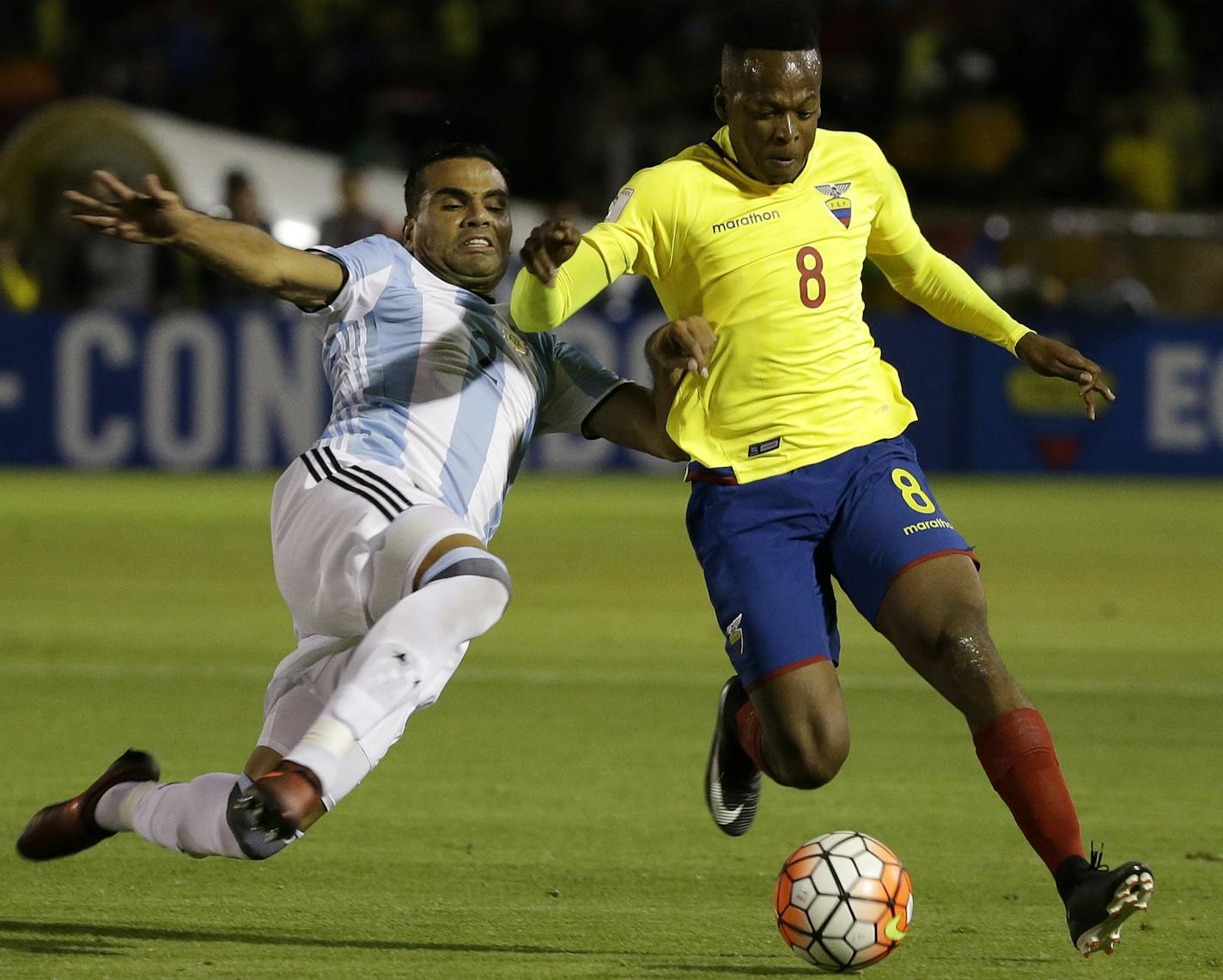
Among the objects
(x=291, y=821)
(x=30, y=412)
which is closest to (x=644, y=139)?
(x=30, y=412)

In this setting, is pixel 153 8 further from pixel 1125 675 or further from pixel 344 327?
pixel 344 327

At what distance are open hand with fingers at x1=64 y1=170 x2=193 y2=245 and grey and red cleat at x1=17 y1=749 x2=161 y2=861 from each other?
4.38ft

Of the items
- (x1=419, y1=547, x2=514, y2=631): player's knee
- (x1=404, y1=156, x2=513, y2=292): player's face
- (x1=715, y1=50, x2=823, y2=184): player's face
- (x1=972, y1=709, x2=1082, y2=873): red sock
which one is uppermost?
(x1=715, y1=50, x2=823, y2=184): player's face

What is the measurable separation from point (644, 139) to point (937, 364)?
14.4 ft

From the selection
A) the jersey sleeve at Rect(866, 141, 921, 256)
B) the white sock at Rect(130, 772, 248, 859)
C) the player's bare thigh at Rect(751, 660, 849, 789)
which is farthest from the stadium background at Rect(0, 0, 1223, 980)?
the jersey sleeve at Rect(866, 141, 921, 256)

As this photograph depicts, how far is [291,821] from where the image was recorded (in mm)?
4176

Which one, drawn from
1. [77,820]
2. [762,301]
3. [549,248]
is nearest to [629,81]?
[762,301]

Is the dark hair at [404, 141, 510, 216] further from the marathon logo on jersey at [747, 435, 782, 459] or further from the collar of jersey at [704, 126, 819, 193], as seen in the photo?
the marathon logo on jersey at [747, 435, 782, 459]

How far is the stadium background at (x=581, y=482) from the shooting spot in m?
5.37

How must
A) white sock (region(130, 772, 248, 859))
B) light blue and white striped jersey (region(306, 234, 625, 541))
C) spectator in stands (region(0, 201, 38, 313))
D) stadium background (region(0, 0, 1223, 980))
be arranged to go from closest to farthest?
white sock (region(130, 772, 248, 859)), light blue and white striped jersey (region(306, 234, 625, 541)), stadium background (region(0, 0, 1223, 980)), spectator in stands (region(0, 201, 38, 313))

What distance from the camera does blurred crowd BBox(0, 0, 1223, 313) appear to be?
749 inches

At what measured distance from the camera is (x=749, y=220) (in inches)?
214

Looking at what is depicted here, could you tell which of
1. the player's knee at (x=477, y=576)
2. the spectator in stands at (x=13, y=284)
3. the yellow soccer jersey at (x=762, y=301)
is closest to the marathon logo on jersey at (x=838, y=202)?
the yellow soccer jersey at (x=762, y=301)

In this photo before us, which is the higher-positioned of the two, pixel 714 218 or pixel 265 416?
pixel 714 218
